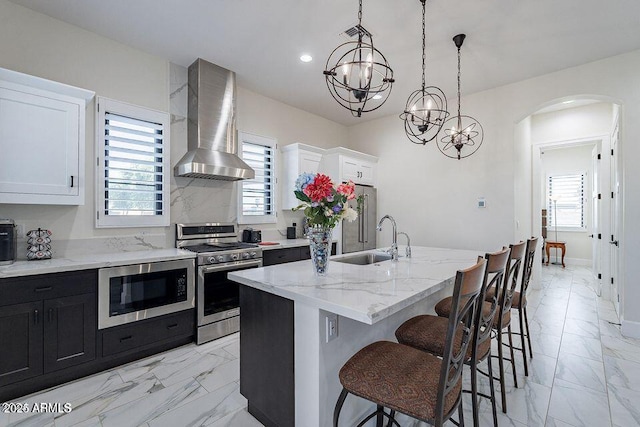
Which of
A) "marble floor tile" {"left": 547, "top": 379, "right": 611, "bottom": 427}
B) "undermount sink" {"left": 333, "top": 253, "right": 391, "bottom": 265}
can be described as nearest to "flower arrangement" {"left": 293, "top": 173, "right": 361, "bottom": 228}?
"undermount sink" {"left": 333, "top": 253, "right": 391, "bottom": 265}

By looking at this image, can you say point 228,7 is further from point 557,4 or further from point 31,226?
point 557,4

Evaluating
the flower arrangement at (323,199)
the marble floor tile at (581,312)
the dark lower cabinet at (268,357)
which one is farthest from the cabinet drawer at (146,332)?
the marble floor tile at (581,312)

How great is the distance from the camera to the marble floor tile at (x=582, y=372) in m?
2.33

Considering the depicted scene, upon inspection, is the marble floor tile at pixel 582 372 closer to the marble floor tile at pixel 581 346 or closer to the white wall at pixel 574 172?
the marble floor tile at pixel 581 346

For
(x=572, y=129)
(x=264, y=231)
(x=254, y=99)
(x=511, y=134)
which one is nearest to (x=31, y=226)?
(x=264, y=231)

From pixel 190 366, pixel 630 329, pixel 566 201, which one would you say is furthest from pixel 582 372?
pixel 566 201

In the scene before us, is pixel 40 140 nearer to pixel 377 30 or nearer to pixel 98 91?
pixel 98 91

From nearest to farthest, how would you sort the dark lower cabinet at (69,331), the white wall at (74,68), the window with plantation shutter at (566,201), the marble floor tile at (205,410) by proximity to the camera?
the marble floor tile at (205,410), the dark lower cabinet at (69,331), the white wall at (74,68), the window with plantation shutter at (566,201)

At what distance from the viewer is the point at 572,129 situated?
16.5 ft

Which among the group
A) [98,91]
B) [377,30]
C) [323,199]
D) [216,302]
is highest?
[377,30]

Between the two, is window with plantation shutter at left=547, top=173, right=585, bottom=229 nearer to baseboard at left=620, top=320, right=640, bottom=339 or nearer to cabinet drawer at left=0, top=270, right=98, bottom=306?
baseboard at left=620, top=320, right=640, bottom=339

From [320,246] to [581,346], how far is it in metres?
3.06

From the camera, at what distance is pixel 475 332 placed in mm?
1520

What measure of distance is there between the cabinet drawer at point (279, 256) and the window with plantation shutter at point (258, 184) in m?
0.69
